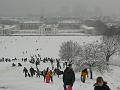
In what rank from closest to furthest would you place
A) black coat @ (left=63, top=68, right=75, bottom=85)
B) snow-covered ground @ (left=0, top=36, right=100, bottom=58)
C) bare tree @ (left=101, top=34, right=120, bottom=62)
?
1. black coat @ (left=63, top=68, right=75, bottom=85)
2. bare tree @ (left=101, top=34, right=120, bottom=62)
3. snow-covered ground @ (left=0, top=36, right=100, bottom=58)

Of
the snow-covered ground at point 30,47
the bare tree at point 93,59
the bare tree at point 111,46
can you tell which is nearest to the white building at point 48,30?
the snow-covered ground at point 30,47

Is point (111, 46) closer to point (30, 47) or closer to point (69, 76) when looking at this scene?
point (69, 76)

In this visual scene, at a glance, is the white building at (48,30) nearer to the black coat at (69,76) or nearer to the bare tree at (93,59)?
the bare tree at (93,59)

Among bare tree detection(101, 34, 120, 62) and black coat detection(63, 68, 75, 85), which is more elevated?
black coat detection(63, 68, 75, 85)

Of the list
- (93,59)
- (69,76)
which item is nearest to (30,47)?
(93,59)

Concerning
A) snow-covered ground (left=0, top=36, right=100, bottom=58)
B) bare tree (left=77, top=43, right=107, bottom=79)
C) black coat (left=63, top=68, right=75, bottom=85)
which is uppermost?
black coat (left=63, top=68, right=75, bottom=85)

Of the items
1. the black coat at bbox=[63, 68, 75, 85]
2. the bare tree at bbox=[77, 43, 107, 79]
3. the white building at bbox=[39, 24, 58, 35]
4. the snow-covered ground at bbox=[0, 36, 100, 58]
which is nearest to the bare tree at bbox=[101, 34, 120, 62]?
the bare tree at bbox=[77, 43, 107, 79]

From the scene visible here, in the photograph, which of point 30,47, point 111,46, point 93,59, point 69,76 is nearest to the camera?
point 69,76

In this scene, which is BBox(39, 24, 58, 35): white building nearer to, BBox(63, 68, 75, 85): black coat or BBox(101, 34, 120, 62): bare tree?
BBox(101, 34, 120, 62): bare tree

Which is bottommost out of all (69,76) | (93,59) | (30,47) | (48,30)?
(48,30)

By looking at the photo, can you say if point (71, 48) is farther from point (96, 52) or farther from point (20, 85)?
point (20, 85)

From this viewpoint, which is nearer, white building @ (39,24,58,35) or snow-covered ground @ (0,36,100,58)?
snow-covered ground @ (0,36,100,58)

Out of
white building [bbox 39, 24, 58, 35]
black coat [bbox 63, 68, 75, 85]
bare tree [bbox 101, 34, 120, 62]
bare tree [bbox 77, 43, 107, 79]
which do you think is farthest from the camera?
white building [bbox 39, 24, 58, 35]

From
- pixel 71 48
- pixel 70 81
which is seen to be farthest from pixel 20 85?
pixel 71 48
